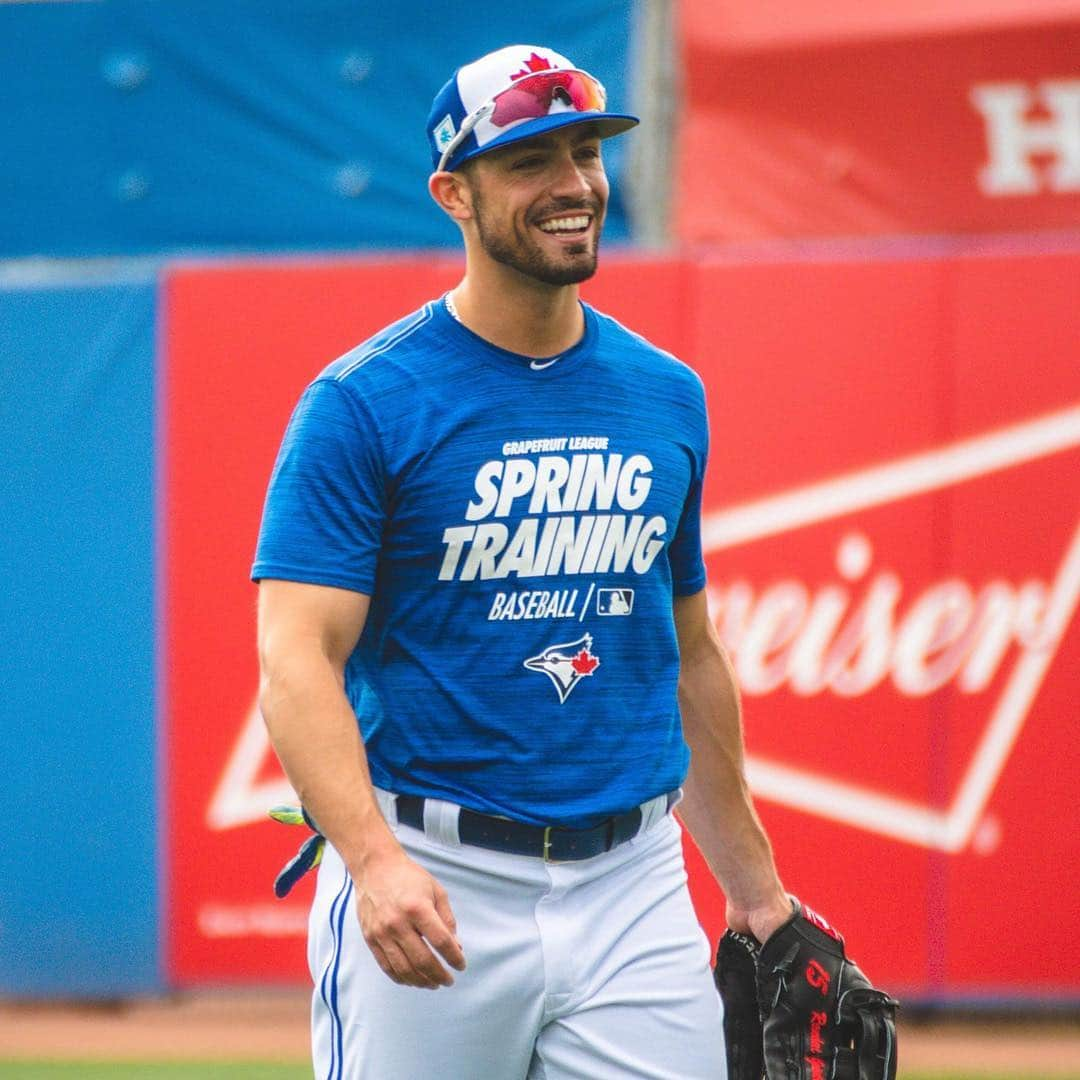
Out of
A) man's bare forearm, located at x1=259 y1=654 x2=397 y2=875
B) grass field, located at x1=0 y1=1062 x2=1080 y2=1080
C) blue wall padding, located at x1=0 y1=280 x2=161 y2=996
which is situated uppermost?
man's bare forearm, located at x1=259 y1=654 x2=397 y2=875

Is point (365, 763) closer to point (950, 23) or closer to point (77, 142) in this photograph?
point (950, 23)

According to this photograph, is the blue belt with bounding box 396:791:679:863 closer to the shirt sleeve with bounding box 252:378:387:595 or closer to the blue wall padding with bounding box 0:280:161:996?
the shirt sleeve with bounding box 252:378:387:595

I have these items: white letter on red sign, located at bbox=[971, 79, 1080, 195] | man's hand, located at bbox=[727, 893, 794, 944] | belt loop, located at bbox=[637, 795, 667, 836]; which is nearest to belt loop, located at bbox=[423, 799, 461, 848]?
belt loop, located at bbox=[637, 795, 667, 836]

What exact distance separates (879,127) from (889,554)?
4.90ft

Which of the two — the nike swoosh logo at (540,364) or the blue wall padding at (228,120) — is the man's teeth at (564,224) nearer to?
the nike swoosh logo at (540,364)

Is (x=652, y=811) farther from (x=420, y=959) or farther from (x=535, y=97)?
(x=535, y=97)

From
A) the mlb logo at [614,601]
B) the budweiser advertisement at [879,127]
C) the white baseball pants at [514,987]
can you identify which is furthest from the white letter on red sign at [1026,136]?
the white baseball pants at [514,987]

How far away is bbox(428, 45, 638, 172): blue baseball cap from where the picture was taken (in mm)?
2459

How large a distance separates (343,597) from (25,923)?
437cm

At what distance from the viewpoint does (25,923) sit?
20.5 feet

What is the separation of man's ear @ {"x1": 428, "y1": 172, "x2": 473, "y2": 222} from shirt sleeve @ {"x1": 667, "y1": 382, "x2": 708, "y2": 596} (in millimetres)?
451

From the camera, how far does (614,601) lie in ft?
8.30

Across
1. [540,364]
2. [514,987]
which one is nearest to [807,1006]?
[514,987]

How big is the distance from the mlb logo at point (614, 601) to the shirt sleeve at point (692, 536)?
17 centimetres
